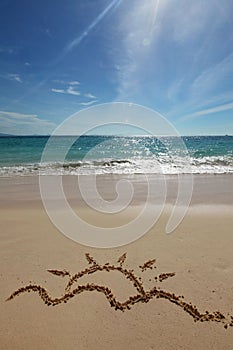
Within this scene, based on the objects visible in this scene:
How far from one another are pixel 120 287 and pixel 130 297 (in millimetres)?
214

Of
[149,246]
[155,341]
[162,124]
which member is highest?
[162,124]

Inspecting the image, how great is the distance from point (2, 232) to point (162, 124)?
18.9 ft

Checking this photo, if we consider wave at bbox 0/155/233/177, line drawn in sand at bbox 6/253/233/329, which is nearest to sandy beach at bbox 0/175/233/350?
line drawn in sand at bbox 6/253/233/329

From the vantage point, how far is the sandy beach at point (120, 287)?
2330mm

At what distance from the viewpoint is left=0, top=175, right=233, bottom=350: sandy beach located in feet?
7.64

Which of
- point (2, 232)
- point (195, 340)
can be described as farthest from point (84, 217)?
point (195, 340)

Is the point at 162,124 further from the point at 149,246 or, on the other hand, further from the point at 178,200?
the point at 149,246

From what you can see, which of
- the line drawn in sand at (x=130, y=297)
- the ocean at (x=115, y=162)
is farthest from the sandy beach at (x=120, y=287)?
the ocean at (x=115, y=162)

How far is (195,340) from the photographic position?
7.52 feet

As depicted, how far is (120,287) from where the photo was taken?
3.01m

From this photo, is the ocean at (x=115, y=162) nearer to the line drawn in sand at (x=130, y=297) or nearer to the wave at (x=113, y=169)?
the wave at (x=113, y=169)

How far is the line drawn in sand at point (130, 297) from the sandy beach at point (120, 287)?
0.05 ft

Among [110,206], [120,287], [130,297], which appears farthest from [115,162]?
[130,297]

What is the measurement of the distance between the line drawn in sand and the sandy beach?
15mm
